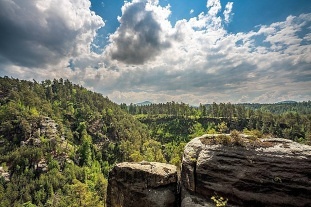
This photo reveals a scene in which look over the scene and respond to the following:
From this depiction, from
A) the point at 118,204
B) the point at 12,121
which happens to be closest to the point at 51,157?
the point at 12,121

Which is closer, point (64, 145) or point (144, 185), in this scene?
point (144, 185)

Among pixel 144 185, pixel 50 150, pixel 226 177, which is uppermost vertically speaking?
pixel 226 177

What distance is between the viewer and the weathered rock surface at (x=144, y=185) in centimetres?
2108

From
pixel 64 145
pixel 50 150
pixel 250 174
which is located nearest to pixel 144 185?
pixel 250 174

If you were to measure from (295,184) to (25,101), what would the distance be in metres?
208

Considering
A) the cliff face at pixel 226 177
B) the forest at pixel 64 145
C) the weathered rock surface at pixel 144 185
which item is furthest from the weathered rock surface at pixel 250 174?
the forest at pixel 64 145

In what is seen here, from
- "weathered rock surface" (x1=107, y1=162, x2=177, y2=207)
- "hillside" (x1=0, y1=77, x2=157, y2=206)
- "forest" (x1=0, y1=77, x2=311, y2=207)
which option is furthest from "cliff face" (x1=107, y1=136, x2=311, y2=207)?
"hillside" (x1=0, y1=77, x2=157, y2=206)

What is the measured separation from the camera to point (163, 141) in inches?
7219

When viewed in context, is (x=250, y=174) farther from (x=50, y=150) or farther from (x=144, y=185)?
(x=50, y=150)

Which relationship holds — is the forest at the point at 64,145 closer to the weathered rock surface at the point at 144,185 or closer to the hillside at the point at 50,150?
the hillside at the point at 50,150

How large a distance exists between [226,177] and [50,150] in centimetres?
14194

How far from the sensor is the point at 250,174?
1795 cm

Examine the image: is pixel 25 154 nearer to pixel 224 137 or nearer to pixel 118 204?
pixel 118 204

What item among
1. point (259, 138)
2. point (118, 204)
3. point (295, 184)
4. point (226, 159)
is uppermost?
point (259, 138)
